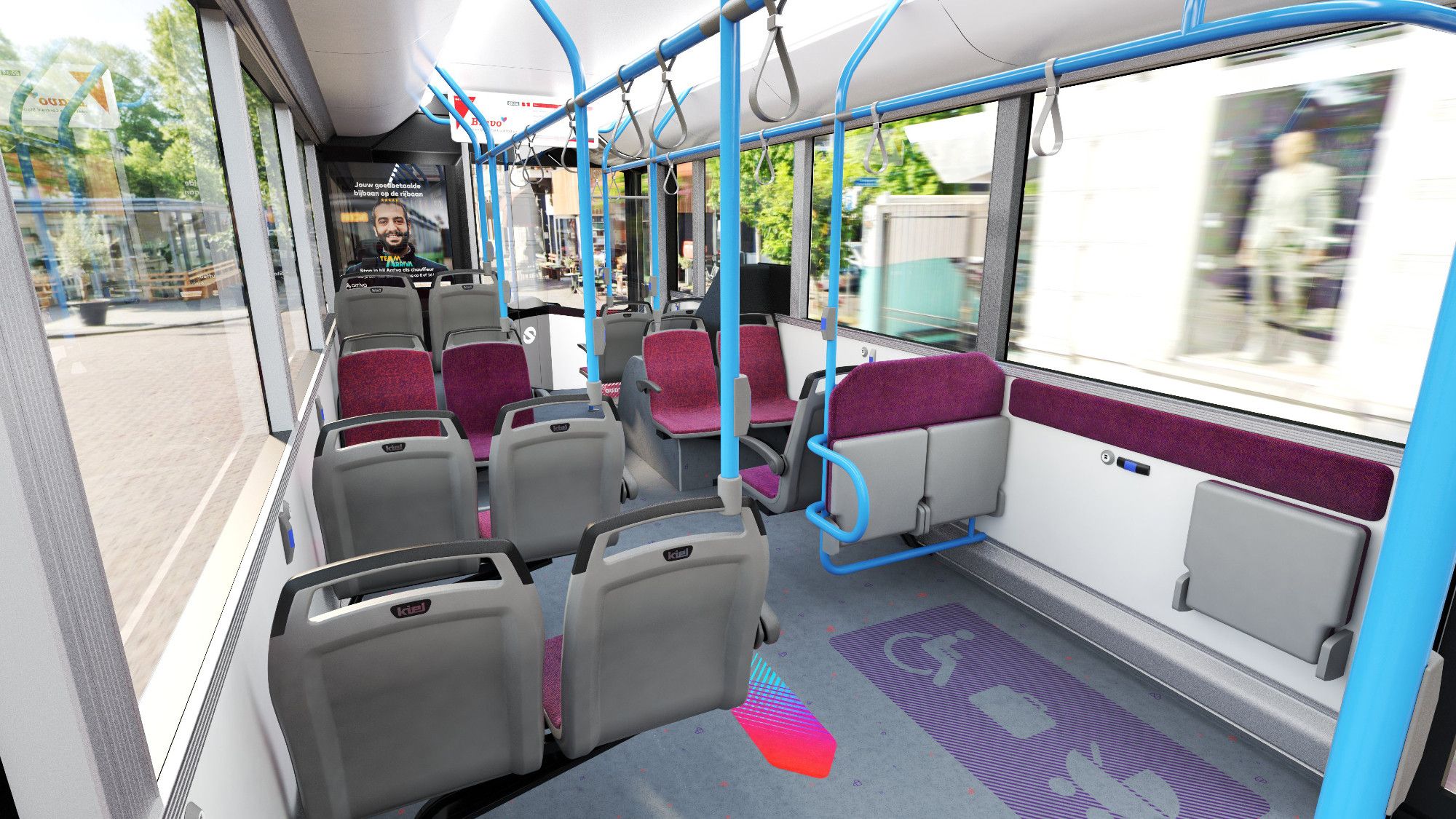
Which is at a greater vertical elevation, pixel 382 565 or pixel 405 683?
pixel 382 565

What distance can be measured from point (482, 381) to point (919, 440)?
256cm

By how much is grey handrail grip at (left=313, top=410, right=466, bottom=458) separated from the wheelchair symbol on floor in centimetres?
200

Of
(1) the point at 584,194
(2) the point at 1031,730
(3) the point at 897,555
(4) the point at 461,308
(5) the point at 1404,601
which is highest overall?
(1) the point at 584,194

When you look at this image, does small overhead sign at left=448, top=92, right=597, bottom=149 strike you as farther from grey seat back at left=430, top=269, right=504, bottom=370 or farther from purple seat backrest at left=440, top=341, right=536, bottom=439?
purple seat backrest at left=440, top=341, right=536, bottom=439

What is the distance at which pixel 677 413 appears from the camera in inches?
199

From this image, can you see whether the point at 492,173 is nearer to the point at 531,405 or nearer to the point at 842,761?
the point at 531,405

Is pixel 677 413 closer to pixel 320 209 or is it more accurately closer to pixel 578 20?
pixel 578 20

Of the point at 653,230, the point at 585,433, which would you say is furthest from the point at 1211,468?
the point at 653,230

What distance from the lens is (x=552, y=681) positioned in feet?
7.14

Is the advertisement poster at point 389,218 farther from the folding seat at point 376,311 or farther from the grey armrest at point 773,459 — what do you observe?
the grey armrest at point 773,459

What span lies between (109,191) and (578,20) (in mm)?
3027

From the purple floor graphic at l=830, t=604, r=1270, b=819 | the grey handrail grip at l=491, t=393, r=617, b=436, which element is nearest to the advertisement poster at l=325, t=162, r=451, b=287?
the grey handrail grip at l=491, t=393, r=617, b=436

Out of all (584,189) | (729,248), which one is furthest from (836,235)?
(729,248)

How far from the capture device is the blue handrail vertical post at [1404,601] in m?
0.73
